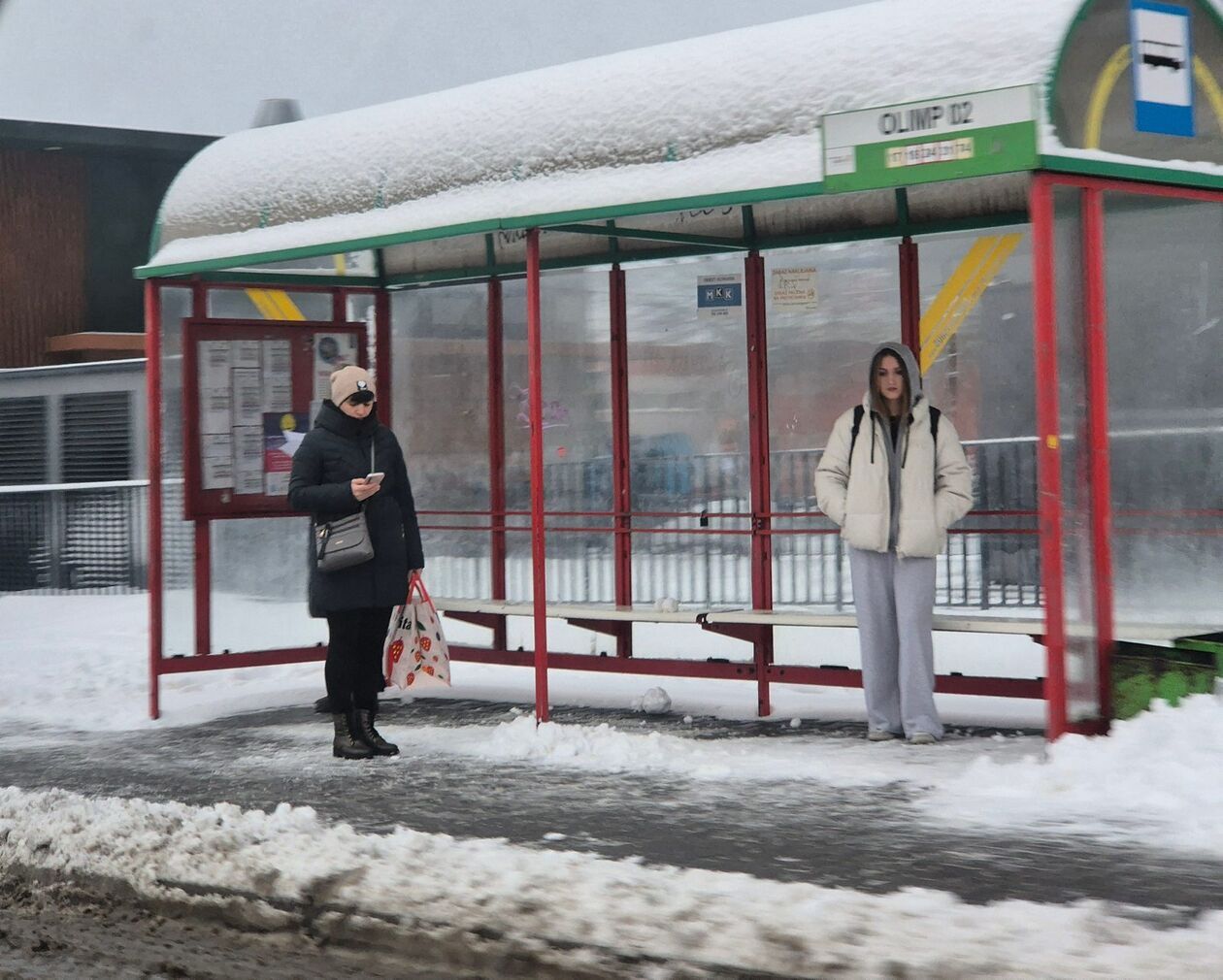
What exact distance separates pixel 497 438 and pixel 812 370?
82.8 inches

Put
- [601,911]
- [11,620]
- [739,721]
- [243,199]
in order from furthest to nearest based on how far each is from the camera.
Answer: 1. [11,620]
2. [243,199]
3. [739,721]
4. [601,911]

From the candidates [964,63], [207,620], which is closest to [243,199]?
[207,620]

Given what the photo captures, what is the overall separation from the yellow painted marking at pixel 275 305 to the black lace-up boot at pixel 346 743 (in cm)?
304

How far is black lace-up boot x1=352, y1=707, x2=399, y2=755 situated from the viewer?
7914mm

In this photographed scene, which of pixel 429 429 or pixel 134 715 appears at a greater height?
pixel 429 429

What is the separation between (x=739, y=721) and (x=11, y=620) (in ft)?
32.0

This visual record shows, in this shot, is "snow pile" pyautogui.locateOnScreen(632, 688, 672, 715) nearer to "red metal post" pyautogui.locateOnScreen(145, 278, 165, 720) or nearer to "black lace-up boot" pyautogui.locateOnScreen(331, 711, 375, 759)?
"black lace-up boot" pyautogui.locateOnScreen(331, 711, 375, 759)

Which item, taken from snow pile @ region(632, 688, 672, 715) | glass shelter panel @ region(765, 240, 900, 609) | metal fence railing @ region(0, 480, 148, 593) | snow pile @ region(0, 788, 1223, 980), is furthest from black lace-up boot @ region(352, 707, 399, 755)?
metal fence railing @ region(0, 480, 148, 593)

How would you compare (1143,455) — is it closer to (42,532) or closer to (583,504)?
(583,504)

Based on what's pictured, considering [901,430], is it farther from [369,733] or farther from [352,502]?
[369,733]

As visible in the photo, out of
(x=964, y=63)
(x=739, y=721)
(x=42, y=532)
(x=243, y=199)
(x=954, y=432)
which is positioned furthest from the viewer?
(x=42, y=532)

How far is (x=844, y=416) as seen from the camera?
7953mm

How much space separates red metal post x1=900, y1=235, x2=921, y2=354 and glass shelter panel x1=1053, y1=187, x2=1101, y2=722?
160cm

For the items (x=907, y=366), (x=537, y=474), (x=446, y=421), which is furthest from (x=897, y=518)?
(x=446, y=421)
